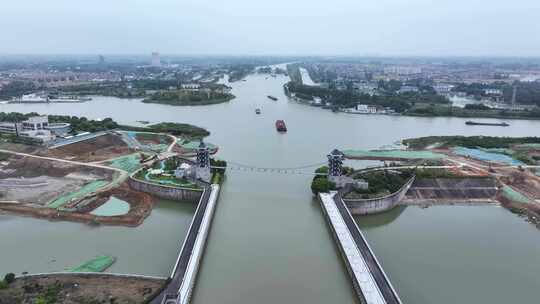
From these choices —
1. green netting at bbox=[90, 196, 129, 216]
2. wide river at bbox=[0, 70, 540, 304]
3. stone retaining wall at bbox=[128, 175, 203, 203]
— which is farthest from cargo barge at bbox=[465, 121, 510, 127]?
green netting at bbox=[90, 196, 129, 216]

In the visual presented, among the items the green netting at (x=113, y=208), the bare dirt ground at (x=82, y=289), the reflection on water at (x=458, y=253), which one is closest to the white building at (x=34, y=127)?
the green netting at (x=113, y=208)

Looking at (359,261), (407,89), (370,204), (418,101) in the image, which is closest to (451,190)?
(370,204)

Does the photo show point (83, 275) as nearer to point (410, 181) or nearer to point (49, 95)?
point (410, 181)

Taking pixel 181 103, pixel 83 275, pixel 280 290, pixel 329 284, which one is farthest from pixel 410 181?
pixel 181 103

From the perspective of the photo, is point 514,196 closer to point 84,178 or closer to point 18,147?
point 84,178

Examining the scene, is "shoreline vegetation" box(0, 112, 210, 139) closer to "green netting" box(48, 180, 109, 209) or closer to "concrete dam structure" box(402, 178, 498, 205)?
"green netting" box(48, 180, 109, 209)
